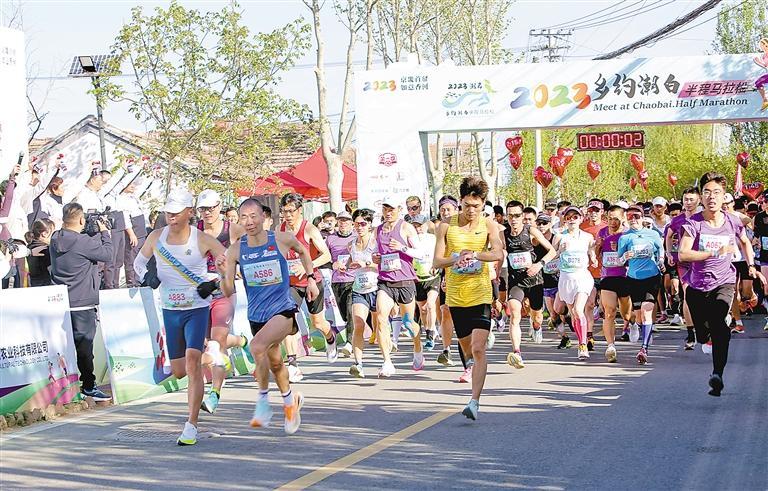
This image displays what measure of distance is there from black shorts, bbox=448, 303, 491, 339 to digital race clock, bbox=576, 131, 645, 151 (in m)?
18.7

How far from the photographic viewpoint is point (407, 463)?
8.30 metres

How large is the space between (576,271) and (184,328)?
702 cm

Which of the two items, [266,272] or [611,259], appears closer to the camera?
[266,272]

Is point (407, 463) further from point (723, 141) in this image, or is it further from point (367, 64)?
point (723, 141)

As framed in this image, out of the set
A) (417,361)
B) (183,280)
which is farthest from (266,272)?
(417,361)

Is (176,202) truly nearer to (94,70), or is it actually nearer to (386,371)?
(386,371)

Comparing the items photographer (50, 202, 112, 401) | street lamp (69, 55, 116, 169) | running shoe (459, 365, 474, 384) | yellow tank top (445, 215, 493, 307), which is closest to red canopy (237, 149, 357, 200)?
street lamp (69, 55, 116, 169)

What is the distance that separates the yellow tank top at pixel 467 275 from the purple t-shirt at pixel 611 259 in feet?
16.1

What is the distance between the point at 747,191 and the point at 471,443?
2655cm

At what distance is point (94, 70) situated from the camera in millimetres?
21328

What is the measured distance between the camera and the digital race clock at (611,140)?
28.8 metres

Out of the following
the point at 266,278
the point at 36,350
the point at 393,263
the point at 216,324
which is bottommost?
the point at 36,350

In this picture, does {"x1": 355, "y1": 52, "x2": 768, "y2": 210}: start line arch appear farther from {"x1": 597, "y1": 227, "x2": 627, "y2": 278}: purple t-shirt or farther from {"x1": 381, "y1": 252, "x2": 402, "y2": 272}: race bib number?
{"x1": 381, "y1": 252, "x2": 402, "y2": 272}: race bib number

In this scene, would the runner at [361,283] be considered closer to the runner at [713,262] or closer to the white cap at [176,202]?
the runner at [713,262]
